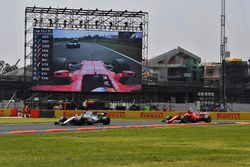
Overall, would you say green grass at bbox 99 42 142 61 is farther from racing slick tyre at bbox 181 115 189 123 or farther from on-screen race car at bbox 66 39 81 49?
racing slick tyre at bbox 181 115 189 123

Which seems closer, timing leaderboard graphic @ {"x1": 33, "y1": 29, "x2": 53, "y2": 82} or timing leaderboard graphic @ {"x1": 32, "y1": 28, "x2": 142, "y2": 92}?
timing leaderboard graphic @ {"x1": 33, "y1": 29, "x2": 53, "y2": 82}

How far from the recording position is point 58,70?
56.0 metres

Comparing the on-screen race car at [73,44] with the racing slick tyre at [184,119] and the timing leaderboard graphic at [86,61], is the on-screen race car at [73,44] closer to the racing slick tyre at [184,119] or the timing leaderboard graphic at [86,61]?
the timing leaderboard graphic at [86,61]

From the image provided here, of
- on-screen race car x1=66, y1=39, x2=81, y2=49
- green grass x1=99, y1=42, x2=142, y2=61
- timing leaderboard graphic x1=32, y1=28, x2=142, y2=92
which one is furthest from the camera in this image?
green grass x1=99, y1=42, x2=142, y2=61

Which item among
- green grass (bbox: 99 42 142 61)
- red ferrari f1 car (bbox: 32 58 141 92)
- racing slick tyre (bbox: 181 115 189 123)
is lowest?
racing slick tyre (bbox: 181 115 189 123)

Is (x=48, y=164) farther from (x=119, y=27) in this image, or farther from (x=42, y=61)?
(x=119, y=27)

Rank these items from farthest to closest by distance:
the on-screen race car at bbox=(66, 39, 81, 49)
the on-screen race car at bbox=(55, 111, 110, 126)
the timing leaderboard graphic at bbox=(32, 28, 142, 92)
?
the on-screen race car at bbox=(66, 39, 81, 49)
the timing leaderboard graphic at bbox=(32, 28, 142, 92)
the on-screen race car at bbox=(55, 111, 110, 126)

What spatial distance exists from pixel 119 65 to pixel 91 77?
3.28m

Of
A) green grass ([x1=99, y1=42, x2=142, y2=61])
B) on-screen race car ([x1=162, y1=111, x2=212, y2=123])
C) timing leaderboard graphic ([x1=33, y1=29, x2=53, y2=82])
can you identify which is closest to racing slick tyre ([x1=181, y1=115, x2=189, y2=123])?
on-screen race car ([x1=162, y1=111, x2=212, y2=123])

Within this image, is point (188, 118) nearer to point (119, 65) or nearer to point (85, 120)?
point (85, 120)

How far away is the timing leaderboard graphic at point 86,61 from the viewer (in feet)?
184

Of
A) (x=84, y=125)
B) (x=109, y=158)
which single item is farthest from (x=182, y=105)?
(x=109, y=158)

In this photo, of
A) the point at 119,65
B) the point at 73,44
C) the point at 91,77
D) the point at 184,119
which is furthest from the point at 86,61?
the point at 184,119

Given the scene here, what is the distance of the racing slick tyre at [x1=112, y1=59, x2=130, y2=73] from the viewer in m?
57.5
